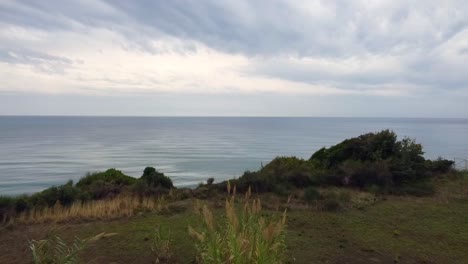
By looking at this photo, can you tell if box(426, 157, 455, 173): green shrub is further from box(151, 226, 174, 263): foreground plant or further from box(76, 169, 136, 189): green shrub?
box(151, 226, 174, 263): foreground plant

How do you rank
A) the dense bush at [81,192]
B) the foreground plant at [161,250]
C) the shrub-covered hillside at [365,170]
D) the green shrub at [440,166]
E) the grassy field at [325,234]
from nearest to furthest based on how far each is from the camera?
the foreground plant at [161,250] → the grassy field at [325,234] → the dense bush at [81,192] → the shrub-covered hillside at [365,170] → the green shrub at [440,166]

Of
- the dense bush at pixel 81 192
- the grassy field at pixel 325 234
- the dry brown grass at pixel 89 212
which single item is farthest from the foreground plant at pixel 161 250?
the dense bush at pixel 81 192

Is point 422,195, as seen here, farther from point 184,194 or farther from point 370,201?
point 184,194

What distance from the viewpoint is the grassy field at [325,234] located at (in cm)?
619

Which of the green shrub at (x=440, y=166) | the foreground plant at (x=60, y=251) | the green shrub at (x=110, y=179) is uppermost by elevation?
the foreground plant at (x=60, y=251)

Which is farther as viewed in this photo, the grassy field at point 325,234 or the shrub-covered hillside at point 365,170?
the shrub-covered hillside at point 365,170

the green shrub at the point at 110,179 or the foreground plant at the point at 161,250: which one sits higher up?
the foreground plant at the point at 161,250

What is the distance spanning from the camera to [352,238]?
722cm

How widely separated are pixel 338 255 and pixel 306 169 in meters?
8.50

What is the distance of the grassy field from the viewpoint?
20.3ft

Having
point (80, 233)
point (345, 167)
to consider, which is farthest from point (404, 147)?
point (80, 233)

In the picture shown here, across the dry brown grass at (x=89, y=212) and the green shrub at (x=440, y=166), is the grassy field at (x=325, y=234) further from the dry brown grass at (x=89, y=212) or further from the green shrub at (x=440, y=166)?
the green shrub at (x=440, y=166)

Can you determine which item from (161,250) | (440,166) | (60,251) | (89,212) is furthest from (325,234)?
(440,166)

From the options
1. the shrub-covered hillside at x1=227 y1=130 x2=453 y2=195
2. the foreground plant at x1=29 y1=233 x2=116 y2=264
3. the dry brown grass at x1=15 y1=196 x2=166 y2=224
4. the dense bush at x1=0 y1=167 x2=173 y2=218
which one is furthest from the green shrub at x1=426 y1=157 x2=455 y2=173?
the foreground plant at x1=29 y1=233 x2=116 y2=264
